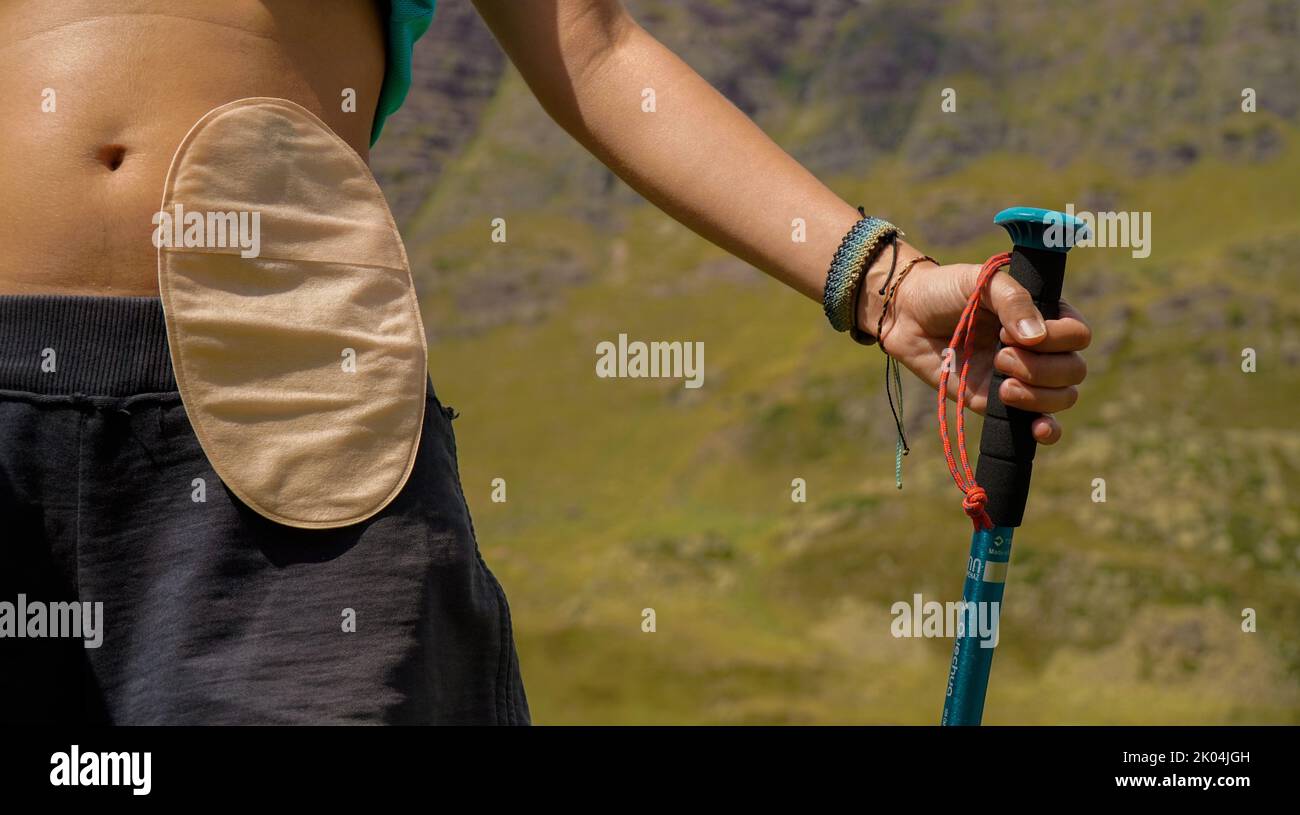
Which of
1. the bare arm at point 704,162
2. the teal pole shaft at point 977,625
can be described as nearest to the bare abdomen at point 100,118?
the bare arm at point 704,162

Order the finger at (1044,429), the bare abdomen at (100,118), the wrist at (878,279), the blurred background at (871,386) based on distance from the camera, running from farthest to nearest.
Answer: the blurred background at (871,386)
the wrist at (878,279)
the finger at (1044,429)
the bare abdomen at (100,118)

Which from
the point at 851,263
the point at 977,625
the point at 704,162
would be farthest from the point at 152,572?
the point at 977,625

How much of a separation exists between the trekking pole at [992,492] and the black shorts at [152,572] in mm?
1038

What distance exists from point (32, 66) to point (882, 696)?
42858 mm

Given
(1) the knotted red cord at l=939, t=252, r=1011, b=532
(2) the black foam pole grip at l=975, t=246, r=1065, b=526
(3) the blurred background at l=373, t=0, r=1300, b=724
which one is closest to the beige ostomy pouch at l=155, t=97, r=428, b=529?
(1) the knotted red cord at l=939, t=252, r=1011, b=532

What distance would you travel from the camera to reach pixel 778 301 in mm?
95062

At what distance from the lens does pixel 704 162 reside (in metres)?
2.72

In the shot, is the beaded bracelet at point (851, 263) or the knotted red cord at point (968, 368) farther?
the beaded bracelet at point (851, 263)

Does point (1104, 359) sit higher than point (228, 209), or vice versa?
point (1104, 359)

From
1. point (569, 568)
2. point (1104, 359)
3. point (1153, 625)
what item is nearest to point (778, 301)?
point (1104, 359)

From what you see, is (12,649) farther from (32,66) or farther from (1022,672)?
(1022,672)

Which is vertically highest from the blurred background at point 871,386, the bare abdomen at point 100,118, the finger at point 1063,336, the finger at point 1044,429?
the blurred background at point 871,386

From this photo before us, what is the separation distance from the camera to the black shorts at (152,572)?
223 centimetres

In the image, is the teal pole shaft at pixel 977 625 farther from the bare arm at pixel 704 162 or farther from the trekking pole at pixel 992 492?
the bare arm at pixel 704 162
